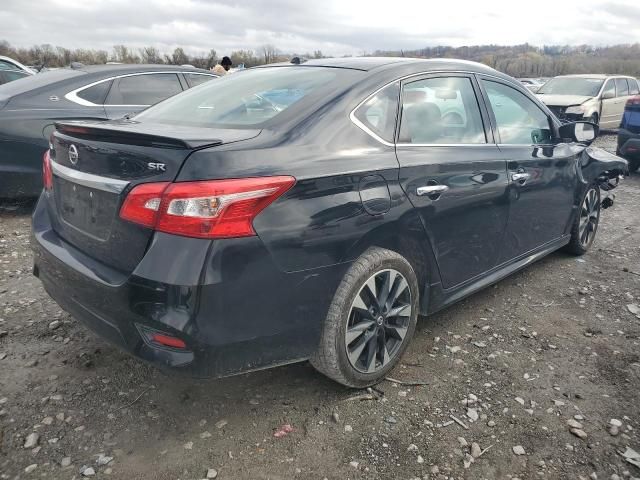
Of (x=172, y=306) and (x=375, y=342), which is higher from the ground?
(x=172, y=306)

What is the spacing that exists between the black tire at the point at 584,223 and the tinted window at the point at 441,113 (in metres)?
1.74

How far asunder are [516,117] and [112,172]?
2.75 metres

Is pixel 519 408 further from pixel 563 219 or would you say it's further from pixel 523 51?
pixel 523 51

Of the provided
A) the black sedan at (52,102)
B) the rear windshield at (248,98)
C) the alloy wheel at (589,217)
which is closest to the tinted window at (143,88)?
the black sedan at (52,102)

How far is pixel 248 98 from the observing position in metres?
2.65

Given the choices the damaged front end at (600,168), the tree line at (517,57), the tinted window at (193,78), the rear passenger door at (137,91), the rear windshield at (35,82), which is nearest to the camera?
the damaged front end at (600,168)

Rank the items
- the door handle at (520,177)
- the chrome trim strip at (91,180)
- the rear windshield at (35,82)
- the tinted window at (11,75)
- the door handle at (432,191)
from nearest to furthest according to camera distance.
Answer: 1. the chrome trim strip at (91,180)
2. the door handle at (432,191)
3. the door handle at (520,177)
4. the rear windshield at (35,82)
5. the tinted window at (11,75)

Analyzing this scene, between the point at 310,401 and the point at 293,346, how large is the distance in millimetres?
479

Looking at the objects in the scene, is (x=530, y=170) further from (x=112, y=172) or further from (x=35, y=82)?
(x=35, y=82)

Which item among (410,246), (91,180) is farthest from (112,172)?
(410,246)

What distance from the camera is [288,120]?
7.42 feet

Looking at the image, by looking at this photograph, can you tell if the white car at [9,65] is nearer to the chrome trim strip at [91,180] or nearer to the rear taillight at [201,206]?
the chrome trim strip at [91,180]

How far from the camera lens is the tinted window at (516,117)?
332cm

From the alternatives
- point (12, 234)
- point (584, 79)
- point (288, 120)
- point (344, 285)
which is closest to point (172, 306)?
point (344, 285)
